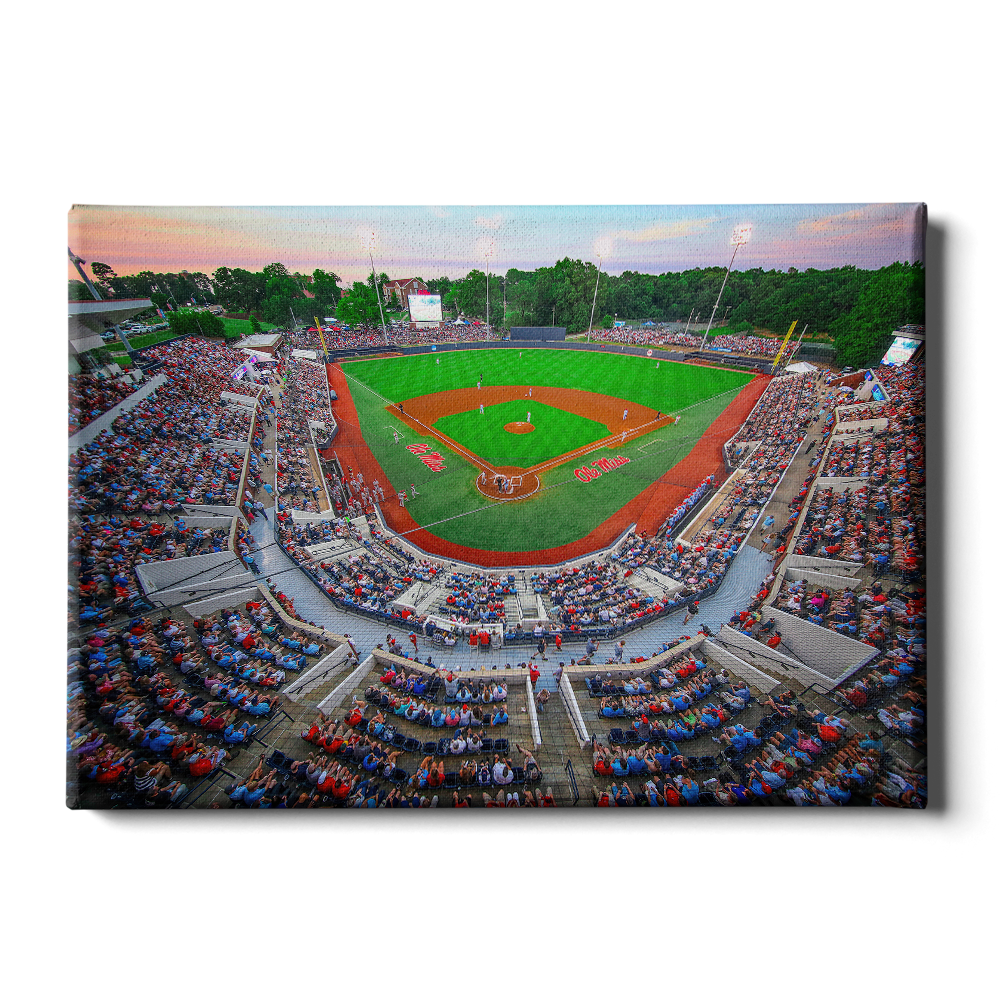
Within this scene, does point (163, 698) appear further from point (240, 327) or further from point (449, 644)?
point (240, 327)

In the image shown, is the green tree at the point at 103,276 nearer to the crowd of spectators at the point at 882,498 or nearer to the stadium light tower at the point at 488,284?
the stadium light tower at the point at 488,284

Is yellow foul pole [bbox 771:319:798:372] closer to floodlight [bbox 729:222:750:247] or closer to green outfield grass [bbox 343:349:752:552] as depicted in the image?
green outfield grass [bbox 343:349:752:552]

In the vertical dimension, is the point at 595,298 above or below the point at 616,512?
above

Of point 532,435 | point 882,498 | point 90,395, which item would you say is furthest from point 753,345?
point 90,395
